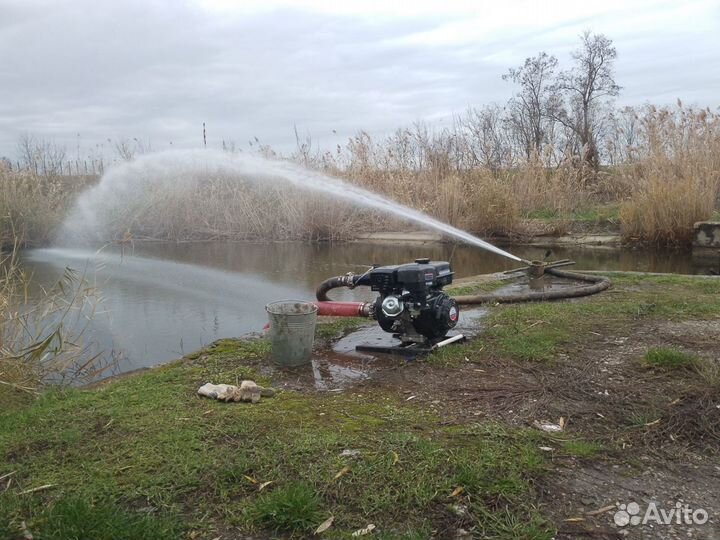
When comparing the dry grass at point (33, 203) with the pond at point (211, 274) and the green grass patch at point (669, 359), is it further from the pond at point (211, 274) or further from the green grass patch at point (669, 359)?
the green grass patch at point (669, 359)

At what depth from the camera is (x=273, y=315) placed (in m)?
4.32

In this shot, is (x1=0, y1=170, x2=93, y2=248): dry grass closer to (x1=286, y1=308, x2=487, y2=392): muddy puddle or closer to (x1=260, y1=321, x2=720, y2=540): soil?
(x1=286, y1=308, x2=487, y2=392): muddy puddle

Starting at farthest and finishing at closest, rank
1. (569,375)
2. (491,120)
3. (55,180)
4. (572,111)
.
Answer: (572,111) < (491,120) < (55,180) < (569,375)

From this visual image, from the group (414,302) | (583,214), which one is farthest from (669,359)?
(583,214)

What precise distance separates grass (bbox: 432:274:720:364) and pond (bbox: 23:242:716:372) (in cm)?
249

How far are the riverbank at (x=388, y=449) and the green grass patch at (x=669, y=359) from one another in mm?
13

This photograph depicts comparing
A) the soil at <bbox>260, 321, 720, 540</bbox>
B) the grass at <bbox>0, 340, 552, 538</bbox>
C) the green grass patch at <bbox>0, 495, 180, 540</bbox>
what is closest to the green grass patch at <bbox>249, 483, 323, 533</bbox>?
the grass at <bbox>0, 340, 552, 538</bbox>

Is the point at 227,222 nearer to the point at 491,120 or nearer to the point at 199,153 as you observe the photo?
the point at 199,153

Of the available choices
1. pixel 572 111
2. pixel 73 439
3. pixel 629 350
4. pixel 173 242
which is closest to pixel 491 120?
pixel 572 111

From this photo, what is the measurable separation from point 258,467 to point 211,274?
7573 mm

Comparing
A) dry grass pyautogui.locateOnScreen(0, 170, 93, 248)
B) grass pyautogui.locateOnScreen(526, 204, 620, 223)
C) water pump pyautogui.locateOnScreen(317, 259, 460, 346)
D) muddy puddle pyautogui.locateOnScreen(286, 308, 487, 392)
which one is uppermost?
Result: dry grass pyautogui.locateOnScreen(0, 170, 93, 248)

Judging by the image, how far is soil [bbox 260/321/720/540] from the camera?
252cm

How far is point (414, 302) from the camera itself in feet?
14.8

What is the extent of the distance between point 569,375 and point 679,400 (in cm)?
71
